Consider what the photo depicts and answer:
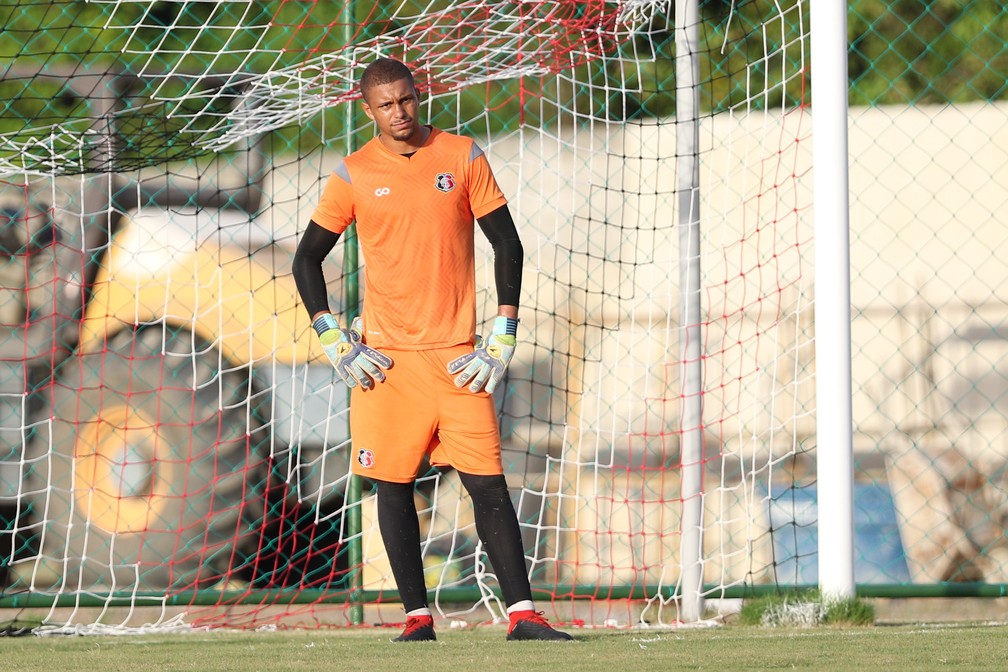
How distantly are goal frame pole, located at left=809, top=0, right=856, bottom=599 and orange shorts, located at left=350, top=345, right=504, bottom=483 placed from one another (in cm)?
127

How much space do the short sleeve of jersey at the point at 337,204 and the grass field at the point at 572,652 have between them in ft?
3.92

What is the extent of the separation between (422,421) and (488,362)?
0.85 feet

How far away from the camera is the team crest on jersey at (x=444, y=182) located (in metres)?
4.10

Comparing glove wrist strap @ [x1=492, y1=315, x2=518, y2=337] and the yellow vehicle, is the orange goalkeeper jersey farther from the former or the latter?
the yellow vehicle

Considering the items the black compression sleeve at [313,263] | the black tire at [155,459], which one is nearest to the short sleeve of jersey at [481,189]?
the black compression sleeve at [313,263]

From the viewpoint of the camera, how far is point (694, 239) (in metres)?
5.79

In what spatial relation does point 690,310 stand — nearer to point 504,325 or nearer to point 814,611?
point 814,611

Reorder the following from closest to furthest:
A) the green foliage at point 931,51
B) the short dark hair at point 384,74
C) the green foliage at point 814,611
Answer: the short dark hair at point 384,74 → the green foliage at point 814,611 → the green foliage at point 931,51

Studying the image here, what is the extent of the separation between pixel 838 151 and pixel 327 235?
68.6 inches

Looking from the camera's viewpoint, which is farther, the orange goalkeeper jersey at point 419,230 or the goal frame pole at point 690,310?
the goal frame pole at point 690,310

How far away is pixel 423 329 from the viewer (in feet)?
13.5

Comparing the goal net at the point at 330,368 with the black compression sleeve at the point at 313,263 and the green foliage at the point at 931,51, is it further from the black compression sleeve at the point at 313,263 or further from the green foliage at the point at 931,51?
the green foliage at the point at 931,51

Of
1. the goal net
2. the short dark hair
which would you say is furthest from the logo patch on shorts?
the goal net

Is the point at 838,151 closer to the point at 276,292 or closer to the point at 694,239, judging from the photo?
the point at 694,239
